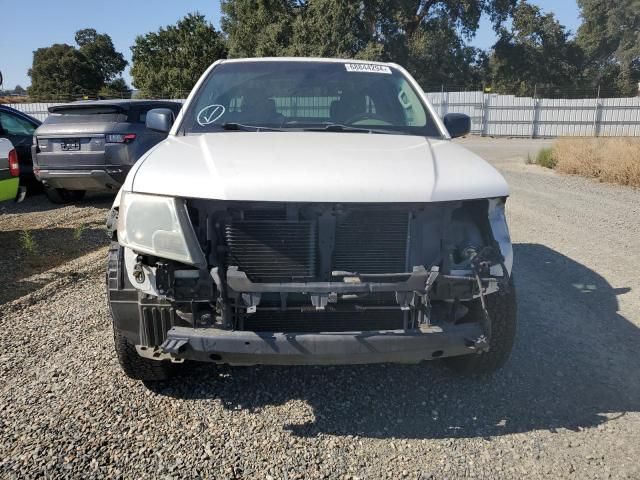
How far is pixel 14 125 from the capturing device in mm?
8922

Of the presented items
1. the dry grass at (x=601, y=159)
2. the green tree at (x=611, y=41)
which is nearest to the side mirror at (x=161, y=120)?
the dry grass at (x=601, y=159)

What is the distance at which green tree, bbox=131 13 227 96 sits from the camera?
125 ft

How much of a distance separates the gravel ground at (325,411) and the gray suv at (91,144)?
145 inches

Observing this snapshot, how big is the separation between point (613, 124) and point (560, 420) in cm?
2714

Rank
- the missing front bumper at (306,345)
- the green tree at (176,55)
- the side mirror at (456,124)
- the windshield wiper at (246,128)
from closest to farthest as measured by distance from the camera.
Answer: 1. the missing front bumper at (306,345)
2. the windshield wiper at (246,128)
3. the side mirror at (456,124)
4. the green tree at (176,55)

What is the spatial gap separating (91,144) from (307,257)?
6.29m

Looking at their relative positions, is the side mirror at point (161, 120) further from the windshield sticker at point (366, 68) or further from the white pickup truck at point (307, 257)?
the windshield sticker at point (366, 68)

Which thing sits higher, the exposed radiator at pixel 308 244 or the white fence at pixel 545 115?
the white fence at pixel 545 115

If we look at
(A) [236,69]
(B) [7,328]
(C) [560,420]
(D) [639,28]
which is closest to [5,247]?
(B) [7,328]

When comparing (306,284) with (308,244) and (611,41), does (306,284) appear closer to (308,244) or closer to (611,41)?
(308,244)

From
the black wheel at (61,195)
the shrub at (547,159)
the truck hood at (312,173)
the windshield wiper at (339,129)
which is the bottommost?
the black wheel at (61,195)

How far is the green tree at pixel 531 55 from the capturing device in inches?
1500

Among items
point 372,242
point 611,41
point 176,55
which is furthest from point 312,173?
point 611,41

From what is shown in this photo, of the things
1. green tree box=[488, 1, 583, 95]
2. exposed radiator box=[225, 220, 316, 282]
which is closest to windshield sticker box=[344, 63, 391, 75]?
exposed radiator box=[225, 220, 316, 282]
